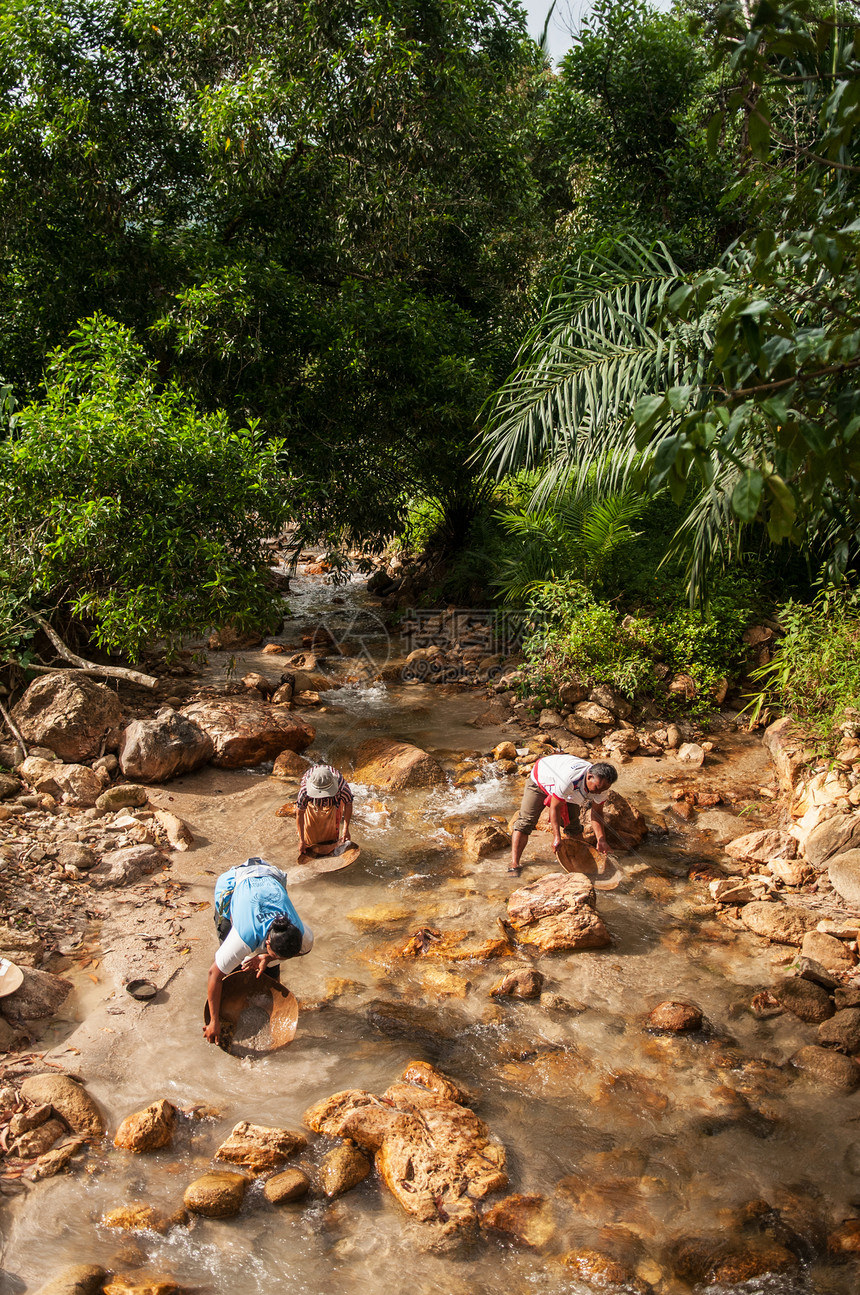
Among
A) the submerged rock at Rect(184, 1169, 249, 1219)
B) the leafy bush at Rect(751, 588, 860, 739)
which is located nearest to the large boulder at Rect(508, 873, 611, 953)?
the submerged rock at Rect(184, 1169, 249, 1219)

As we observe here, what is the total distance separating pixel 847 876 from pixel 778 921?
63 cm

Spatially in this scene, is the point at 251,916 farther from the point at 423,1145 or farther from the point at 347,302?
the point at 347,302

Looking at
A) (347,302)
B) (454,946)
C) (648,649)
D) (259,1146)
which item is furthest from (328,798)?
(347,302)

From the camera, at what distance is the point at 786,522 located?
2186mm

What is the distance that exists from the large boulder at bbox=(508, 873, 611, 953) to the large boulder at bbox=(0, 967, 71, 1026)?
268 centimetres

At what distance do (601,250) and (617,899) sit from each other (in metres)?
6.61

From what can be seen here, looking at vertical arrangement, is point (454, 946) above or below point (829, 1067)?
below

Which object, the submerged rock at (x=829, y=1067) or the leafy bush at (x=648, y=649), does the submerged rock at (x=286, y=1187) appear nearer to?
the submerged rock at (x=829, y=1067)

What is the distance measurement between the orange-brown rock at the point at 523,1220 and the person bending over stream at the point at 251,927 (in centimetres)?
134

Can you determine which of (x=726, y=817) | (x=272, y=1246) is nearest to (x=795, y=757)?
(x=726, y=817)

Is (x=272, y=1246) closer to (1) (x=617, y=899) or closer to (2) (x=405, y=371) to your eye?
(1) (x=617, y=899)

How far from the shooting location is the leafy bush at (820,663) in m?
7.02

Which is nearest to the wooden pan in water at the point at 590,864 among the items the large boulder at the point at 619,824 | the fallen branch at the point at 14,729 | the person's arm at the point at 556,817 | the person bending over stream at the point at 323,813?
the person's arm at the point at 556,817

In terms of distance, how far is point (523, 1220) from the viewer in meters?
3.56
